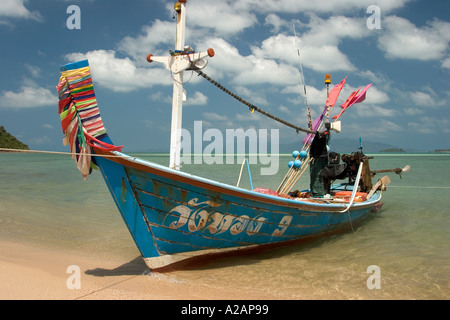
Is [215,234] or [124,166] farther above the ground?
[124,166]

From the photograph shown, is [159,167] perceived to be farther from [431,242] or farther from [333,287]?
[431,242]

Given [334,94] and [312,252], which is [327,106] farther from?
[312,252]

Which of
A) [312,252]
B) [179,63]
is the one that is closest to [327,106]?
[312,252]

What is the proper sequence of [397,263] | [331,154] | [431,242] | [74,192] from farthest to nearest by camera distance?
[74,192], [331,154], [431,242], [397,263]

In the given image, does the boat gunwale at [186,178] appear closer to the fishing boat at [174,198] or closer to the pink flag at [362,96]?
the fishing boat at [174,198]

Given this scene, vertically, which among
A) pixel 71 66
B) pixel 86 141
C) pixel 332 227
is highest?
pixel 71 66

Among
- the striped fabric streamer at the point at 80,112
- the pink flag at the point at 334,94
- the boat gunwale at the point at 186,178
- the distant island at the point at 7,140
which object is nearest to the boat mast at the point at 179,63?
the boat gunwale at the point at 186,178

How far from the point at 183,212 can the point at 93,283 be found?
1364 mm

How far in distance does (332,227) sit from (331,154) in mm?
1988

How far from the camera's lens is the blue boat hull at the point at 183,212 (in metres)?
4.11

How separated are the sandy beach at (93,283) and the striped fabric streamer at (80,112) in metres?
1.44

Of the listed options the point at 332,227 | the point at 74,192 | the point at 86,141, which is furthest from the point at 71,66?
Answer: the point at 74,192

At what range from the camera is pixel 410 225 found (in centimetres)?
869

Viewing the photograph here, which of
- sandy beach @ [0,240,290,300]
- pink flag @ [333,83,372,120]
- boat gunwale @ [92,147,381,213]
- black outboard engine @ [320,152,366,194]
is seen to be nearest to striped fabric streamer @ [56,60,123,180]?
boat gunwale @ [92,147,381,213]
